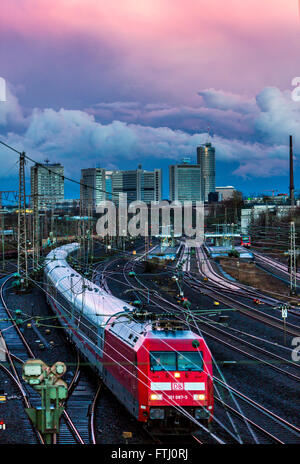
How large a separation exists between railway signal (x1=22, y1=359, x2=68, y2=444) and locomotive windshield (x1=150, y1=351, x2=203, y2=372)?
3433mm

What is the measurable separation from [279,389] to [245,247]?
38968mm

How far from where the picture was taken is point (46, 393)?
19.9ft

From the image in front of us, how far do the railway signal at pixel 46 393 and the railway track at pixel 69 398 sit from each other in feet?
1.66

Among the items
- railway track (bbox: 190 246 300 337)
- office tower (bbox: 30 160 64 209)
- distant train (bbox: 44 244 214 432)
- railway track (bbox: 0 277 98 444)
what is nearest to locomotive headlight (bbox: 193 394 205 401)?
distant train (bbox: 44 244 214 432)

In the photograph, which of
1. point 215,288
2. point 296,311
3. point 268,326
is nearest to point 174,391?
point 268,326

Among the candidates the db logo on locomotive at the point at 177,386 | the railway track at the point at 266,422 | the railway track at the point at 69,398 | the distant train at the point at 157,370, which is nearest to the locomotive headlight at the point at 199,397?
the distant train at the point at 157,370

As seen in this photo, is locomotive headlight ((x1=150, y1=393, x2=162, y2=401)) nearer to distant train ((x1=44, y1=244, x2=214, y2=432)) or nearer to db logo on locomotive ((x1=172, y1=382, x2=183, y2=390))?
distant train ((x1=44, y1=244, x2=214, y2=432))

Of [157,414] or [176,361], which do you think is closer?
[157,414]

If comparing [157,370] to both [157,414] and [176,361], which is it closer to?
[176,361]

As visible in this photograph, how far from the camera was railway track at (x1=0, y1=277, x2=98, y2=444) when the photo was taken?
31.9 ft

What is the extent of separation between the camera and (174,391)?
360 inches

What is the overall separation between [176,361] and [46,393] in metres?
3.80

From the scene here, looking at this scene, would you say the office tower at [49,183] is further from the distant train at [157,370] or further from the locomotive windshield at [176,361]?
the locomotive windshield at [176,361]

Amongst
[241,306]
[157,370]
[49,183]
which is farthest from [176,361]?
[49,183]
